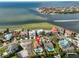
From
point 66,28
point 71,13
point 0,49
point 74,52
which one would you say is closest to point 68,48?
point 74,52

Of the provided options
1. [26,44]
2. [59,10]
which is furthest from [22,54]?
[59,10]

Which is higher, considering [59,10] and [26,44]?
[59,10]

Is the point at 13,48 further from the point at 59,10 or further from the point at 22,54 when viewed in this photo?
the point at 59,10

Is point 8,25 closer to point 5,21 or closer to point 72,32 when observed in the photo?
point 5,21

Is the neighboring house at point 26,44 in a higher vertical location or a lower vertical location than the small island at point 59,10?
lower

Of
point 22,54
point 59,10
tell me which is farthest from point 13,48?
point 59,10

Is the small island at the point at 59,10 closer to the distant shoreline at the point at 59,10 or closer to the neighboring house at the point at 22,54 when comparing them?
the distant shoreline at the point at 59,10

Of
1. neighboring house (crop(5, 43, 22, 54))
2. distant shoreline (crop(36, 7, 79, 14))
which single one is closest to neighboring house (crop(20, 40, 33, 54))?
neighboring house (crop(5, 43, 22, 54))

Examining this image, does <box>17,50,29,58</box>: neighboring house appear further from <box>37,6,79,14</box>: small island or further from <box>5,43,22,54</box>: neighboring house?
<box>37,6,79,14</box>: small island

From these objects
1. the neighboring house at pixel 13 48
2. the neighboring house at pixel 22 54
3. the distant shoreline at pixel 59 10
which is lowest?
the neighboring house at pixel 22 54

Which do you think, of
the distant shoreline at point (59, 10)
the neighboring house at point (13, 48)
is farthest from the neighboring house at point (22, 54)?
the distant shoreline at point (59, 10)

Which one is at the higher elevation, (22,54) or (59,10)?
(59,10)
